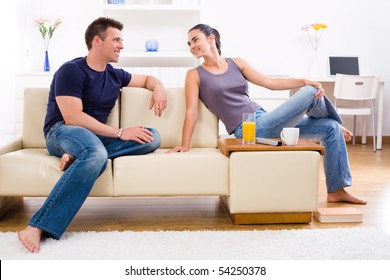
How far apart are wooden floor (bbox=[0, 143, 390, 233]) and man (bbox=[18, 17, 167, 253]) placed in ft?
1.01

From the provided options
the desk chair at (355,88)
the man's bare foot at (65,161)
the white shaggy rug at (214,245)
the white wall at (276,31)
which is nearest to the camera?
the white shaggy rug at (214,245)

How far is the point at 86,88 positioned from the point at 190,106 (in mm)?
544

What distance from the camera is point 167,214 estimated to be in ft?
8.66

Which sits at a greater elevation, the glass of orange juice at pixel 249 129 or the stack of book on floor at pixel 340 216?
the glass of orange juice at pixel 249 129

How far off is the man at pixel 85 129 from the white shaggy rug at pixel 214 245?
110mm

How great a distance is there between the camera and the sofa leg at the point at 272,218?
7.94 feet

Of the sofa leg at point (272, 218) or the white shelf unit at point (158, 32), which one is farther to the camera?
→ the white shelf unit at point (158, 32)

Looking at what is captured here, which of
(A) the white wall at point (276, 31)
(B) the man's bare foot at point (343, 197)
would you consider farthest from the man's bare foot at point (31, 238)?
(A) the white wall at point (276, 31)

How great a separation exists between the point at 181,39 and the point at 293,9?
1.26m


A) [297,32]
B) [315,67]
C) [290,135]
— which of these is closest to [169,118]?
[290,135]

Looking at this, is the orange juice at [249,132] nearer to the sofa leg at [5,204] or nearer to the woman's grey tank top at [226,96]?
the woman's grey tank top at [226,96]

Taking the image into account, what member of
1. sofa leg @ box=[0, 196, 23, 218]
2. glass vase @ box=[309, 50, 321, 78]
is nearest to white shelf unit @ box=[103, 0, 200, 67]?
glass vase @ box=[309, 50, 321, 78]

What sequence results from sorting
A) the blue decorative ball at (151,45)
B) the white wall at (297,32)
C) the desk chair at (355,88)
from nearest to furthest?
the desk chair at (355,88) → the blue decorative ball at (151,45) → the white wall at (297,32)

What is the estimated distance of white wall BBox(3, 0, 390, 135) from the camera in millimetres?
5379
